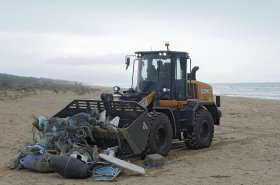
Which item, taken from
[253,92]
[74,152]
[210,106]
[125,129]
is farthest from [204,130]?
[253,92]

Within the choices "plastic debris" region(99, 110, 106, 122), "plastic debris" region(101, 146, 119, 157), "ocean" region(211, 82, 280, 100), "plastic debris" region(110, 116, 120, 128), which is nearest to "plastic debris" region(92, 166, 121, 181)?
"plastic debris" region(101, 146, 119, 157)

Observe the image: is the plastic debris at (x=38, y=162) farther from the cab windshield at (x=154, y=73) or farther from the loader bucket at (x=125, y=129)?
the cab windshield at (x=154, y=73)

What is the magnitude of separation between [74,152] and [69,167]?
0.63 m

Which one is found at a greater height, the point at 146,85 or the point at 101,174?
the point at 146,85

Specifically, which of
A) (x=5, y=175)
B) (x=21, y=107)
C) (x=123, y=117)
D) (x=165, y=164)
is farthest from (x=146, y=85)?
(x=21, y=107)

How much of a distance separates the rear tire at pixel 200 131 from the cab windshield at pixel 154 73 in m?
1.43

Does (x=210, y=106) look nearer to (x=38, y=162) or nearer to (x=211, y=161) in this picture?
(x=211, y=161)

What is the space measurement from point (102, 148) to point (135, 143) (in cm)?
96

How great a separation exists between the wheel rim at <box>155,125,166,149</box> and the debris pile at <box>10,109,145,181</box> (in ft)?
3.73

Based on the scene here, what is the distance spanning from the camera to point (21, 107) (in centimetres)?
2212

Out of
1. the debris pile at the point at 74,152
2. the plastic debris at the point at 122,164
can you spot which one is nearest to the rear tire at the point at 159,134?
the debris pile at the point at 74,152

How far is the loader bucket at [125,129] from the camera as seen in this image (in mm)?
8938

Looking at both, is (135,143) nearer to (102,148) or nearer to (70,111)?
(102,148)

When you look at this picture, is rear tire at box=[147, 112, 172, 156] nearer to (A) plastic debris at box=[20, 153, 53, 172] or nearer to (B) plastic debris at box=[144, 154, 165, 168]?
(B) plastic debris at box=[144, 154, 165, 168]
